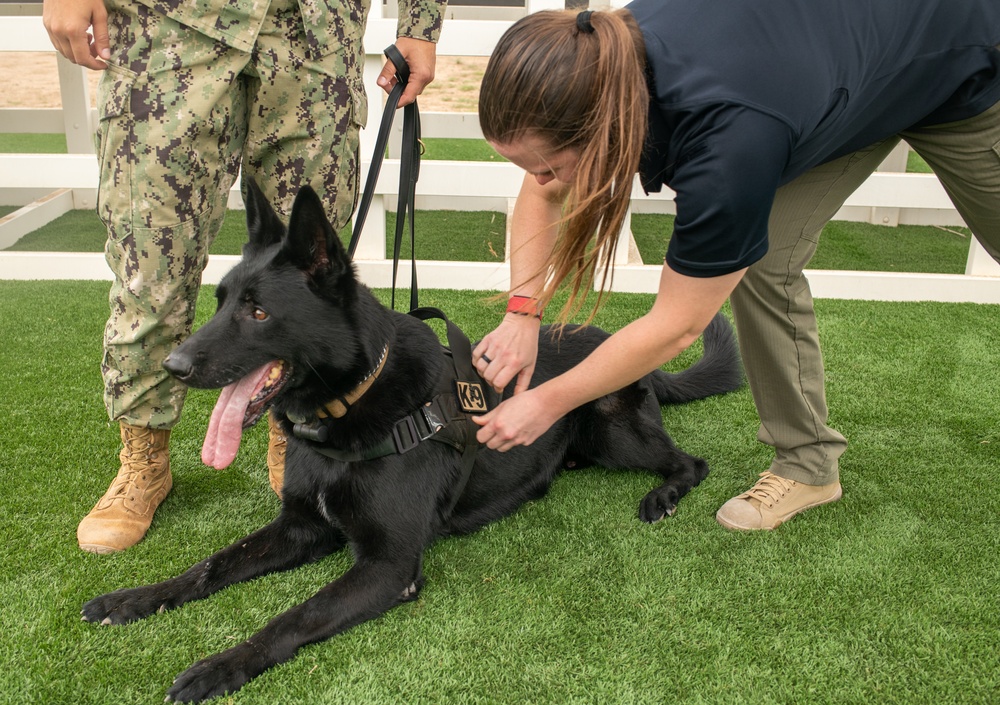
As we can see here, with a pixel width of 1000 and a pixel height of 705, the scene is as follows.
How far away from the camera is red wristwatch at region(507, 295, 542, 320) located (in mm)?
1780

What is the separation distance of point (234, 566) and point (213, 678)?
343mm

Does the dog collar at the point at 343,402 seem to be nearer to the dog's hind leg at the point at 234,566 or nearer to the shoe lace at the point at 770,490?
the dog's hind leg at the point at 234,566

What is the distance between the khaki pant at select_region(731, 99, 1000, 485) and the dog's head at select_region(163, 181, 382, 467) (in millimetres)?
955

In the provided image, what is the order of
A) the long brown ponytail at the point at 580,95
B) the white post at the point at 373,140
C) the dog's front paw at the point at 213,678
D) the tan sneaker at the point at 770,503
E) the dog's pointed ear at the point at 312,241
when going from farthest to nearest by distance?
the white post at the point at 373,140, the tan sneaker at the point at 770,503, the dog's pointed ear at the point at 312,241, the dog's front paw at the point at 213,678, the long brown ponytail at the point at 580,95

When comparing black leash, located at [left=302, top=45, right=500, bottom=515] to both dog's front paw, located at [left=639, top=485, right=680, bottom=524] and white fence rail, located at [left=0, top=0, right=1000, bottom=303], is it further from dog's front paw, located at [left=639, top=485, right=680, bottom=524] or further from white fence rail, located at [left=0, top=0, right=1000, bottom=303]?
white fence rail, located at [left=0, top=0, right=1000, bottom=303]

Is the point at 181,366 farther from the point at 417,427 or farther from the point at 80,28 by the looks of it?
the point at 80,28

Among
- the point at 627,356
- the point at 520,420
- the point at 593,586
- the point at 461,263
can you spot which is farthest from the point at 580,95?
the point at 461,263

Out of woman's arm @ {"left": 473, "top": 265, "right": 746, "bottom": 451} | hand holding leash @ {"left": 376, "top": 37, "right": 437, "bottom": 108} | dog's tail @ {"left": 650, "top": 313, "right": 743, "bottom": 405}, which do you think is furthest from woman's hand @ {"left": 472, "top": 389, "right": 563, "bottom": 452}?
dog's tail @ {"left": 650, "top": 313, "right": 743, "bottom": 405}

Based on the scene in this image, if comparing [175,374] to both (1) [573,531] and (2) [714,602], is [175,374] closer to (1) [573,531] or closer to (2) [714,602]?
(1) [573,531]

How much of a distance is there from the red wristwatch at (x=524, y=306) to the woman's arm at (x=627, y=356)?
28 centimetres

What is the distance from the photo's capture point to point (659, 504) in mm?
2072

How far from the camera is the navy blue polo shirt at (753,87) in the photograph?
4.03ft

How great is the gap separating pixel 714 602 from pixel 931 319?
243cm

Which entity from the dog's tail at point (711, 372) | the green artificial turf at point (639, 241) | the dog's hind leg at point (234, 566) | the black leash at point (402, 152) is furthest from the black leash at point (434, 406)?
the green artificial turf at point (639, 241)
